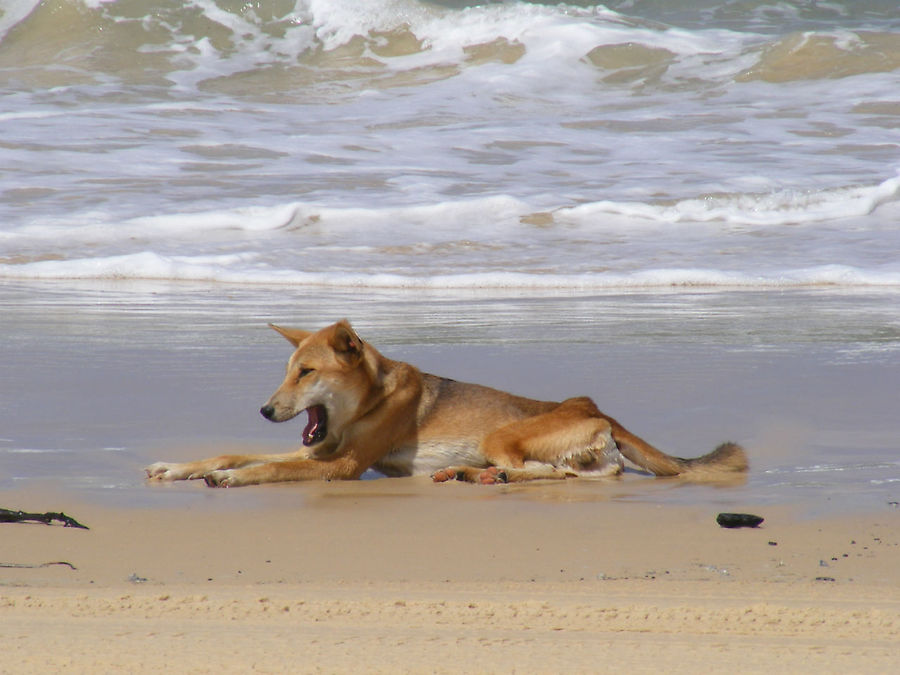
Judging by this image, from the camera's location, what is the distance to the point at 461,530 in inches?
174

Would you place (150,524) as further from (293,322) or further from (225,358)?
(293,322)

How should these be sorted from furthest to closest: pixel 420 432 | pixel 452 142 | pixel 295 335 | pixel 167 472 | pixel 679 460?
pixel 452 142 < pixel 295 335 < pixel 420 432 < pixel 679 460 < pixel 167 472

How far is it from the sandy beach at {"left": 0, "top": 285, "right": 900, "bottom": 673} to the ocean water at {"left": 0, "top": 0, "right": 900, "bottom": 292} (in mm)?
4745

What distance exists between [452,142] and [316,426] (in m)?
17.1

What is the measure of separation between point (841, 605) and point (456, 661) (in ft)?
3.77

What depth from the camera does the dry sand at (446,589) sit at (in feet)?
9.05

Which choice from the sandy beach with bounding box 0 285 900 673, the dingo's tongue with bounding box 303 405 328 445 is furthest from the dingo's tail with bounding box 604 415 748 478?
the dingo's tongue with bounding box 303 405 328 445

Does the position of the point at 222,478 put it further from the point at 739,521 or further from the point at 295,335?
the point at 739,521

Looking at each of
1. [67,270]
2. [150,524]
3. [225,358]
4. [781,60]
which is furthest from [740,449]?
[781,60]

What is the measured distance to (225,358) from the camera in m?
8.18

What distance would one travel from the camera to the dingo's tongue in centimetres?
593

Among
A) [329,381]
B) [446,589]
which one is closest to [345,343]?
[329,381]

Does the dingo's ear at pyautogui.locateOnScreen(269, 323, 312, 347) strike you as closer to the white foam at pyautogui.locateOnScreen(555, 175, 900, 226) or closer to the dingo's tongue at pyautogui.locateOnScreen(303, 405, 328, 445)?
the dingo's tongue at pyautogui.locateOnScreen(303, 405, 328, 445)

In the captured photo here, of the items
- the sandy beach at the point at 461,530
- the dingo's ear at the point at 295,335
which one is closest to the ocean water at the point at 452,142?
the sandy beach at the point at 461,530
